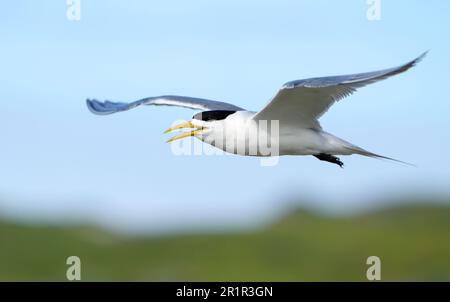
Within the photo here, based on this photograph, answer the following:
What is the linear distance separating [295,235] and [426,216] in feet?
9.84

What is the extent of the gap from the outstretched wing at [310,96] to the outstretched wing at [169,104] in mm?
1481

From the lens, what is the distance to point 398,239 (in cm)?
1889

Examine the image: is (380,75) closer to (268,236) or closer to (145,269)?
(145,269)

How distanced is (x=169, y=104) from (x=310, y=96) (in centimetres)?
213

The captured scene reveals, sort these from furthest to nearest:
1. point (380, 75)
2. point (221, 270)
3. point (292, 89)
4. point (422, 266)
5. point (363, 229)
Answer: point (363, 229) → point (221, 270) → point (422, 266) → point (292, 89) → point (380, 75)

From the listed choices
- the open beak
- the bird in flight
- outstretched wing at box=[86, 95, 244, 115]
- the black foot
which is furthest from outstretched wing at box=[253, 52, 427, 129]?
outstretched wing at box=[86, 95, 244, 115]

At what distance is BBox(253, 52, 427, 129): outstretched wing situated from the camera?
766 centimetres

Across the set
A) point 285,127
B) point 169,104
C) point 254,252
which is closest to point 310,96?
point 285,127

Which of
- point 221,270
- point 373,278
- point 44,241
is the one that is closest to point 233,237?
point 221,270

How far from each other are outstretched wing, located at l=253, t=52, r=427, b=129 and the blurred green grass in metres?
6.80

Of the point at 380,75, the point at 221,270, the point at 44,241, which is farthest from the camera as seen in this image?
the point at 44,241

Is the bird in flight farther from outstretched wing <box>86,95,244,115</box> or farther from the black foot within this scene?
outstretched wing <box>86,95,244,115</box>

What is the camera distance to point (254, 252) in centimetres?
1866

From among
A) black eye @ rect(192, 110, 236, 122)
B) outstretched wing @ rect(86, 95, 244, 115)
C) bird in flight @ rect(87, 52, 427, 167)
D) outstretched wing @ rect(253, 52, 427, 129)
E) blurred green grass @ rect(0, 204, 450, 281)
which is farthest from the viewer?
blurred green grass @ rect(0, 204, 450, 281)
